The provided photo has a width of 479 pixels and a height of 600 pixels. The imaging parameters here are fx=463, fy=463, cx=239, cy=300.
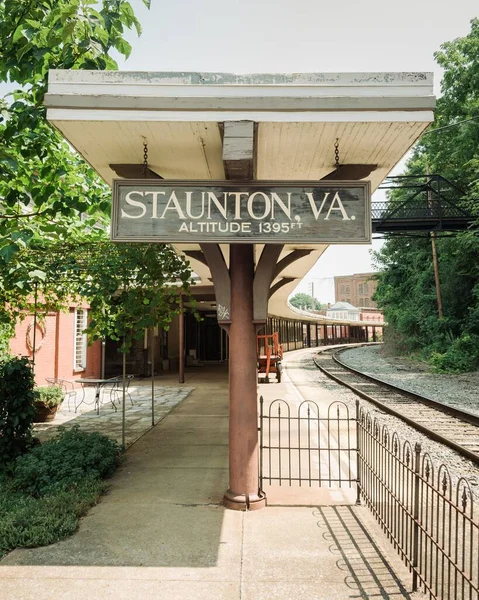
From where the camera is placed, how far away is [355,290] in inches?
4242

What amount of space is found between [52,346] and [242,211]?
41.1ft

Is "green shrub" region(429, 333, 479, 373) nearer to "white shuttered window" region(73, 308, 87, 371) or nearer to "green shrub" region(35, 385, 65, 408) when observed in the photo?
"white shuttered window" region(73, 308, 87, 371)

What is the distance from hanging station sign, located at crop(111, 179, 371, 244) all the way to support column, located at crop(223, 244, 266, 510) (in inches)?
55.8

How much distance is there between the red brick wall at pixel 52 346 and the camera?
513 inches

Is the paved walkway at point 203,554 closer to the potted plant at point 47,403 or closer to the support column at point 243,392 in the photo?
the support column at point 243,392

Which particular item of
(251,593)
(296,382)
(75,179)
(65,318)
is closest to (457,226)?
(296,382)

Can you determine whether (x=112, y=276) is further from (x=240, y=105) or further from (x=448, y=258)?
(x=448, y=258)

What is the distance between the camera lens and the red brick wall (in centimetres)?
1304

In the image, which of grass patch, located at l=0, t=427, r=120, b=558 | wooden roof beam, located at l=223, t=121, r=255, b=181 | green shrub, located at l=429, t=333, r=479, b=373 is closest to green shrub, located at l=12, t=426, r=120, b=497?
grass patch, located at l=0, t=427, r=120, b=558

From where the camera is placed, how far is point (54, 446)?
6.00m

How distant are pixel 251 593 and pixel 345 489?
260cm

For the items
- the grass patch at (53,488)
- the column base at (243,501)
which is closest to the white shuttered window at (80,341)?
the grass patch at (53,488)

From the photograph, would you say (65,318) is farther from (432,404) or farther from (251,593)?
(251,593)

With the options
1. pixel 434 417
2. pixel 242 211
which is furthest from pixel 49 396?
Result: pixel 434 417
